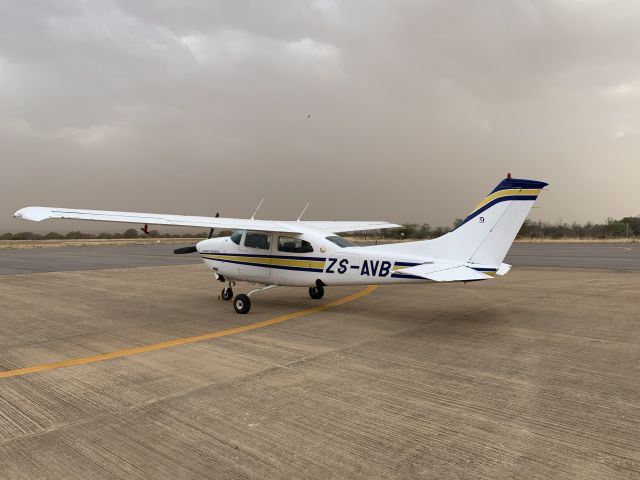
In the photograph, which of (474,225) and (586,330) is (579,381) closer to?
(586,330)

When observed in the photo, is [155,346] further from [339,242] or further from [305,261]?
[339,242]

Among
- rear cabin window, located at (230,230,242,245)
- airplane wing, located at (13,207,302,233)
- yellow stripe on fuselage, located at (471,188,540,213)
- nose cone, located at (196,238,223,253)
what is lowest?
nose cone, located at (196,238,223,253)

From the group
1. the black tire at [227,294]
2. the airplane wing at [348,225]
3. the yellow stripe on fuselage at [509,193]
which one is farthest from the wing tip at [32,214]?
the yellow stripe on fuselage at [509,193]

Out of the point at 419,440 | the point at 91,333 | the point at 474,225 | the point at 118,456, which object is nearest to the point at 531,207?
the point at 474,225

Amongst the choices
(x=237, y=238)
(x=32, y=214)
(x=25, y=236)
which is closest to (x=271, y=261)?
(x=237, y=238)

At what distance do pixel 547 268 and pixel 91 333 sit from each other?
19252 mm

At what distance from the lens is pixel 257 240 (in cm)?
1038

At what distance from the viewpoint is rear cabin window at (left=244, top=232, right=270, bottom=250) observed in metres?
10.3

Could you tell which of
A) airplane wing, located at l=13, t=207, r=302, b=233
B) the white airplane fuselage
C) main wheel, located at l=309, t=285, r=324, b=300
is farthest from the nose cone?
main wheel, located at l=309, t=285, r=324, b=300

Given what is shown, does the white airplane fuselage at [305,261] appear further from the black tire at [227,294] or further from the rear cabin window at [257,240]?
the black tire at [227,294]

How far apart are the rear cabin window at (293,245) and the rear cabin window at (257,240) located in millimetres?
421

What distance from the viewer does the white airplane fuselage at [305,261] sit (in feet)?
28.2

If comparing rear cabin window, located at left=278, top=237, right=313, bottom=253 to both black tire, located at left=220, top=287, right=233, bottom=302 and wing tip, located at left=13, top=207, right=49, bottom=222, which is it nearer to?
black tire, located at left=220, top=287, right=233, bottom=302

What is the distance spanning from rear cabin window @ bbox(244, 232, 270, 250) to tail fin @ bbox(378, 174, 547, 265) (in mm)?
3902
